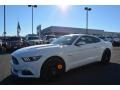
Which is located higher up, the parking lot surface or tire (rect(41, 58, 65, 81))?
tire (rect(41, 58, 65, 81))

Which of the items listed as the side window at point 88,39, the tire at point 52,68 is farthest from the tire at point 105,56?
the tire at point 52,68

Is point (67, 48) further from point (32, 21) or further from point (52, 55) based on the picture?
point (32, 21)

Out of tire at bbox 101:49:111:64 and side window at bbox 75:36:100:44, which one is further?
tire at bbox 101:49:111:64

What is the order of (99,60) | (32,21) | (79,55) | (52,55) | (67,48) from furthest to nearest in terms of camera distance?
(32,21)
(99,60)
(79,55)
(67,48)
(52,55)

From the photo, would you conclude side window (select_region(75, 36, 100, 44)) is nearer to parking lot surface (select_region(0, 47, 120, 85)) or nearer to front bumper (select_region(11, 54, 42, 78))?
parking lot surface (select_region(0, 47, 120, 85))

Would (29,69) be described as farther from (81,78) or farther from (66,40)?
(66,40)

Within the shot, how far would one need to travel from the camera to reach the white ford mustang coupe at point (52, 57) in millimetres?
6672

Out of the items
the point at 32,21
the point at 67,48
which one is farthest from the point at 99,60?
the point at 32,21

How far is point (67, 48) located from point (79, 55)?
2.31 ft

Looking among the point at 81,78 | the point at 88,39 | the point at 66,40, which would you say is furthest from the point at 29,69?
the point at 88,39

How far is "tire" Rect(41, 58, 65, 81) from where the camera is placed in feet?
22.1

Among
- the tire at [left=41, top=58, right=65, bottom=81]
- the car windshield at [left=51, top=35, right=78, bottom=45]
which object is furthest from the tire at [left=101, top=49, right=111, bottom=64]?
the tire at [left=41, top=58, right=65, bottom=81]

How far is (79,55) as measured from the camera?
317 inches

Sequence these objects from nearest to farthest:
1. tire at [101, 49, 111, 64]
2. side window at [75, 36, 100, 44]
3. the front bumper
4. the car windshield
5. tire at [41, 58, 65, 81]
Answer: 1. the front bumper
2. tire at [41, 58, 65, 81]
3. the car windshield
4. side window at [75, 36, 100, 44]
5. tire at [101, 49, 111, 64]
